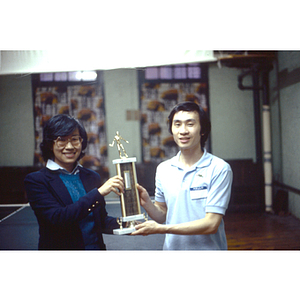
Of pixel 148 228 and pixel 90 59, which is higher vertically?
pixel 90 59

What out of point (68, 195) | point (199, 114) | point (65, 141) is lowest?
point (68, 195)

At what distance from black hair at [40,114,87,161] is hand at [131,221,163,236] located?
809 mm

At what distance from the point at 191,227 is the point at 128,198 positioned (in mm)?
585

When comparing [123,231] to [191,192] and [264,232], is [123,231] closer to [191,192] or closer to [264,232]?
[191,192]

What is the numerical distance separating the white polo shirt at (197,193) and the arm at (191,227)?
45 mm

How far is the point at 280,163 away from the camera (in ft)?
10.1

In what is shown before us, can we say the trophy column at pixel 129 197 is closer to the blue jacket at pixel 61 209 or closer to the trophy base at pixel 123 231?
the trophy base at pixel 123 231

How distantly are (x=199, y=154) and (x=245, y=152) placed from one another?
23.7 inches

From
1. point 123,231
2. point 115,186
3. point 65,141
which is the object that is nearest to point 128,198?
point 115,186

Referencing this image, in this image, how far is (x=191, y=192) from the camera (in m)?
2.62

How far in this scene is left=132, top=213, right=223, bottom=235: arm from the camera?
2598mm

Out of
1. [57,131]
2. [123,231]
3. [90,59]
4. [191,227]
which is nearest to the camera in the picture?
[123,231]

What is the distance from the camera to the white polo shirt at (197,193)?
8.54 ft

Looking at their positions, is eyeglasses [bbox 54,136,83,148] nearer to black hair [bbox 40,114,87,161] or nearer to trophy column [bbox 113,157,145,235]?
black hair [bbox 40,114,87,161]
